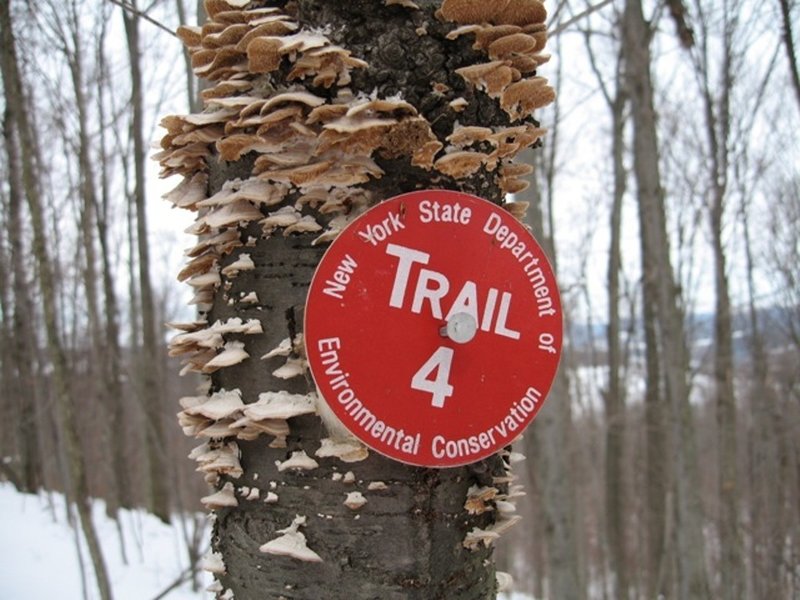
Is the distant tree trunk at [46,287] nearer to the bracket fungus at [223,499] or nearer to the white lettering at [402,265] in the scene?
the bracket fungus at [223,499]

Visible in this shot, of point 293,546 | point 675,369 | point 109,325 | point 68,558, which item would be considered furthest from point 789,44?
point 68,558

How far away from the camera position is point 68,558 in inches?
335

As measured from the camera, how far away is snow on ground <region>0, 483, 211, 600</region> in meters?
7.17

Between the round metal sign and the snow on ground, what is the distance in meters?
6.19

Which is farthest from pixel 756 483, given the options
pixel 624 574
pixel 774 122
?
pixel 774 122

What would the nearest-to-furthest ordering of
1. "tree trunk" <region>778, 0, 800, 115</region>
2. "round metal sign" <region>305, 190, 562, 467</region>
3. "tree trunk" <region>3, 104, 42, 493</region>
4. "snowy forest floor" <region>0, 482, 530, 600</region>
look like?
"round metal sign" <region>305, 190, 562, 467</region>, "tree trunk" <region>778, 0, 800, 115</region>, "snowy forest floor" <region>0, 482, 530, 600</region>, "tree trunk" <region>3, 104, 42, 493</region>

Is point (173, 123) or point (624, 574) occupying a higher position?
point (173, 123)

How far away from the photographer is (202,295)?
→ 1146 mm

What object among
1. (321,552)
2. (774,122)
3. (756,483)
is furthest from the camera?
→ (756,483)

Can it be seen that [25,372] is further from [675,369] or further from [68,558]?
[675,369]

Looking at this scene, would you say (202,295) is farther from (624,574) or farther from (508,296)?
(624,574)

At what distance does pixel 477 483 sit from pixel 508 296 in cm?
32

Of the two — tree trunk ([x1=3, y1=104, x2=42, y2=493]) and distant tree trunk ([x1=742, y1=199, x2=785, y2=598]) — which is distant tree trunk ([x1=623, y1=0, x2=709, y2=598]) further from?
tree trunk ([x1=3, y1=104, x2=42, y2=493])

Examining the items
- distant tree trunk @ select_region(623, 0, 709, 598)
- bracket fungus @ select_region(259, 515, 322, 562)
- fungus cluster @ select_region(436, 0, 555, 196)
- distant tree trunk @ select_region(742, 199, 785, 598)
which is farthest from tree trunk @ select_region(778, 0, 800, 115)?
distant tree trunk @ select_region(742, 199, 785, 598)
